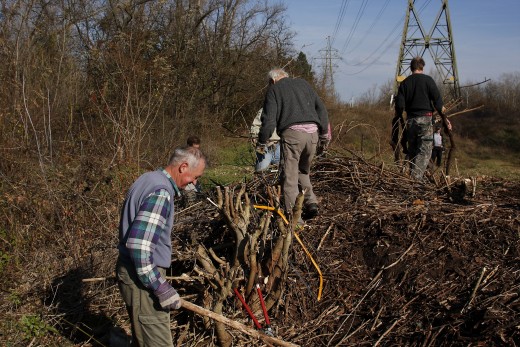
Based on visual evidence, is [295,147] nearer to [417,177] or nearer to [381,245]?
[381,245]

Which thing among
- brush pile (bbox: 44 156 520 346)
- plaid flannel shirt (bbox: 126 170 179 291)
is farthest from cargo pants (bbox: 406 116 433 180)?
plaid flannel shirt (bbox: 126 170 179 291)

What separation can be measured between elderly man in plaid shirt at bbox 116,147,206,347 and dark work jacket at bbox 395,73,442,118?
503 cm

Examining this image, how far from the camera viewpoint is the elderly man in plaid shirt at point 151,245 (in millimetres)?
2791

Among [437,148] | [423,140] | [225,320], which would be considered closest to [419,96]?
[423,140]

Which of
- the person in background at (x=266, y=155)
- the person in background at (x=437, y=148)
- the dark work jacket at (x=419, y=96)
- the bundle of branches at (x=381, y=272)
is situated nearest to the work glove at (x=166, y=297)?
the bundle of branches at (x=381, y=272)

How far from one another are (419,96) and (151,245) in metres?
5.47

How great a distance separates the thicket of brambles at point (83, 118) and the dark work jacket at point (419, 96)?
72cm

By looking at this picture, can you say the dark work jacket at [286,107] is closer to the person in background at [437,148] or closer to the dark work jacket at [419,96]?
the dark work jacket at [419,96]

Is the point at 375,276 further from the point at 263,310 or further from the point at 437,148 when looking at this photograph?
the point at 437,148

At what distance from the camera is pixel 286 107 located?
17.2ft

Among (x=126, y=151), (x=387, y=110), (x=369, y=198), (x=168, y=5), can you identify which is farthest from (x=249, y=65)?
(x=369, y=198)

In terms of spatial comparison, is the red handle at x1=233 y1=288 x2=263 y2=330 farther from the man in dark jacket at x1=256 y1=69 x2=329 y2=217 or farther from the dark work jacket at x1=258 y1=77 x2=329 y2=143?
the dark work jacket at x1=258 y1=77 x2=329 y2=143

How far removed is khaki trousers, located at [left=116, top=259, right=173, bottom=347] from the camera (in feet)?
9.75

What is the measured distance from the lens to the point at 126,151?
23.3ft
